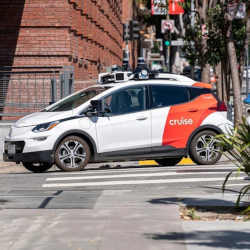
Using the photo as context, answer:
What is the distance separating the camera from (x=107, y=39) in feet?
138

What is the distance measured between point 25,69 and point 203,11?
6.65 meters

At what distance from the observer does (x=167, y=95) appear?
1424cm

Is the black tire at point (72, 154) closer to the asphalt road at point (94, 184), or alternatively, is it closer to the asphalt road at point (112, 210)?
the asphalt road at point (94, 184)

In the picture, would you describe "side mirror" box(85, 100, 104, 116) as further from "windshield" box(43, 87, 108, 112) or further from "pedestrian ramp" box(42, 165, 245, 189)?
"pedestrian ramp" box(42, 165, 245, 189)

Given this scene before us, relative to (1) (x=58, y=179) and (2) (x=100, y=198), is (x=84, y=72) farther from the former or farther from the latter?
(2) (x=100, y=198)

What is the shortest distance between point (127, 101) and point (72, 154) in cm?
136

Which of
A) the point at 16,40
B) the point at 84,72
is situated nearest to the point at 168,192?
the point at 16,40

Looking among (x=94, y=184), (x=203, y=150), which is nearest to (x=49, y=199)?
(x=94, y=184)

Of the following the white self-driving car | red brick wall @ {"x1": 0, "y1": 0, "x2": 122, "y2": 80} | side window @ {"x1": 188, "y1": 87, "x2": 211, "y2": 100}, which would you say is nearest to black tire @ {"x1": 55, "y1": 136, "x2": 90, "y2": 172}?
the white self-driving car

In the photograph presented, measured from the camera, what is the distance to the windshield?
14031 millimetres

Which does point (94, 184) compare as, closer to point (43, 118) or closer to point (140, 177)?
point (140, 177)

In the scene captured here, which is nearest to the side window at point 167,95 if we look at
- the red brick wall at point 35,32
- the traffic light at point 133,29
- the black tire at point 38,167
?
the black tire at point 38,167

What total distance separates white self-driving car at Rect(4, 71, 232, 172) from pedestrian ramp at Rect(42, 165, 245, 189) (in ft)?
1.43

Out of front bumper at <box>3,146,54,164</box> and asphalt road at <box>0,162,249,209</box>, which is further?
front bumper at <box>3,146,54,164</box>
